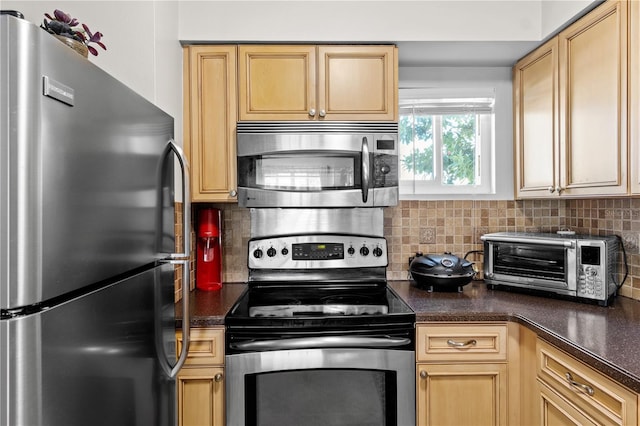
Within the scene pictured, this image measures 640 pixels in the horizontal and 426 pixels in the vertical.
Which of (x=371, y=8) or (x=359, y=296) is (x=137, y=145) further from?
(x=371, y=8)

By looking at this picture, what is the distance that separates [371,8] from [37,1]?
4.52ft

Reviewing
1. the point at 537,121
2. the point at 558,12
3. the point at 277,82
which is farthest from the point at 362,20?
the point at 537,121

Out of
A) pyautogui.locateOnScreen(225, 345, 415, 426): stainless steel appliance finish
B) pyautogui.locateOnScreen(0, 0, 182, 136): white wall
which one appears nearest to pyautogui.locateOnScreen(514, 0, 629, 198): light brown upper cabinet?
pyautogui.locateOnScreen(225, 345, 415, 426): stainless steel appliance finish

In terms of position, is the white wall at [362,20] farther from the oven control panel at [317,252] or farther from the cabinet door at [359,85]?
the oven control panel at [317,252]

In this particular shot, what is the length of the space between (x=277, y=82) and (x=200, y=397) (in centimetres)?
144

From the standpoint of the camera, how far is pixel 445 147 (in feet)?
8.25

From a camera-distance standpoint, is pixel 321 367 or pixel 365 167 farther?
pixel 365 167

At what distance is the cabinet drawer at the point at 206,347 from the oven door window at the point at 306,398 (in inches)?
6.1

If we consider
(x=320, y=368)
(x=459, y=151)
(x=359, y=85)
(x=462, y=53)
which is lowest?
(x=320, y=368)

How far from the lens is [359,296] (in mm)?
2096

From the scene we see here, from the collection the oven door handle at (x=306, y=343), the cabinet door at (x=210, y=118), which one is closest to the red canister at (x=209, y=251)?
the cabinet door at (x=210, y=118)

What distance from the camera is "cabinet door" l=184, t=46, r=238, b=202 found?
6.88ft

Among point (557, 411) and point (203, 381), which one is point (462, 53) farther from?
point (203, 381)

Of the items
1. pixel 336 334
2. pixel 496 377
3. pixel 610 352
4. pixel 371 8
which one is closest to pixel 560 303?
pixel 496 377
